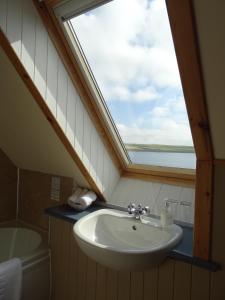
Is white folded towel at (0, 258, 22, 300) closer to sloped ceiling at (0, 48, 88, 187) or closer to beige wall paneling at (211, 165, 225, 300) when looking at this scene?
sloped ceiling at (0, 48, 88, 187)

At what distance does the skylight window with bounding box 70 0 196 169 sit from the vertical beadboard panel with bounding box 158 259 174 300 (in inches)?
27.6

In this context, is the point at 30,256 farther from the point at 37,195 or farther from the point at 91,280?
the point at 37,195

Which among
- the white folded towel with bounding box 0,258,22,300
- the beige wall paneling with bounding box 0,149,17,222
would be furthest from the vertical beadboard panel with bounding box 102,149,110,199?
the beige wall paneling with bounding box 0,149,17,222

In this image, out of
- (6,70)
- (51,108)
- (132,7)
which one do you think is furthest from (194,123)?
(6,70)

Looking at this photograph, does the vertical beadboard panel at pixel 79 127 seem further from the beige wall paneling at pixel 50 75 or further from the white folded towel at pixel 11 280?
the white folded towel at pixel 11 280

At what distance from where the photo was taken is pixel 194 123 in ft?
3.83

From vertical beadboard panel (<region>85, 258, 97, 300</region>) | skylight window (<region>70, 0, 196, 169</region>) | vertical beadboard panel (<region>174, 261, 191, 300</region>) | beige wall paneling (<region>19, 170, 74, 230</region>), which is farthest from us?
beige wall paneling (<region>19, 170, 74, 230</region>)

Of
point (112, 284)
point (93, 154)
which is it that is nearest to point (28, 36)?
point (93, 154)

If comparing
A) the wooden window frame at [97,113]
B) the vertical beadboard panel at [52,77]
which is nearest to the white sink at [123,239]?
the wooden window frame at [97,113]

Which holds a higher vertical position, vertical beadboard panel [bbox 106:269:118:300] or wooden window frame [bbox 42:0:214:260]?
wooden window frame [bbox 42:0:214:260]

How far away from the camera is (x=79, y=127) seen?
1.87m

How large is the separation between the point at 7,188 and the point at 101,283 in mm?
1581

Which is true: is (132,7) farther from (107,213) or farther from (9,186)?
(9,186)

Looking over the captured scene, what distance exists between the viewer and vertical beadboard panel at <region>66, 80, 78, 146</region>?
178cm
